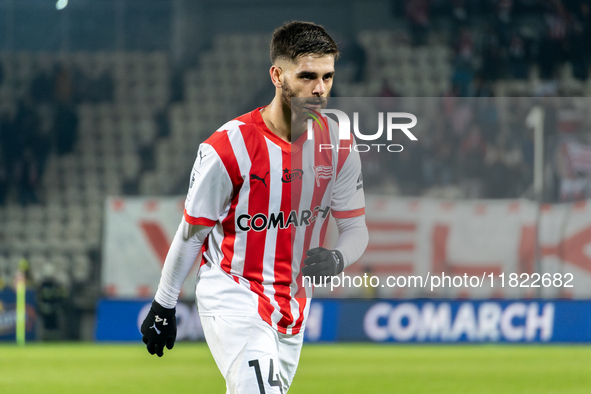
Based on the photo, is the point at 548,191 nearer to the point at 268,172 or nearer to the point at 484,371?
the point at 484,371

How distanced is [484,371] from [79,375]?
14.2 feet

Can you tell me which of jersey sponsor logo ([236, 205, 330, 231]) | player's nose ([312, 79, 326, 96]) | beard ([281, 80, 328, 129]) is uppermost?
player's nose ([312, 79, 326, 96])

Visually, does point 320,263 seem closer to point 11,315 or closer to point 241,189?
point 241,189

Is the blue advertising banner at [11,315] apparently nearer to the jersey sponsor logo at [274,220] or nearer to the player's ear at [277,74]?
the jersey sponsor logo at [274,220]

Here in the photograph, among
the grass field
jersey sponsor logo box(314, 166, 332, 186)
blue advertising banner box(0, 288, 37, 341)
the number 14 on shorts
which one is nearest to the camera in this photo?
the number 14 on shorts

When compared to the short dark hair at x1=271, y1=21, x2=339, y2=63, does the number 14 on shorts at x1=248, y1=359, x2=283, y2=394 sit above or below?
below

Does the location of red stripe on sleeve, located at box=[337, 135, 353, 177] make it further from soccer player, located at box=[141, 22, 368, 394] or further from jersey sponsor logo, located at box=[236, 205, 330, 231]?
jersey sponsor logo, located at box=[236, 205, 330, 231]

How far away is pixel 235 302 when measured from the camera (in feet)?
10.5

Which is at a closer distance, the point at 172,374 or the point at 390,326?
the point at 172,374

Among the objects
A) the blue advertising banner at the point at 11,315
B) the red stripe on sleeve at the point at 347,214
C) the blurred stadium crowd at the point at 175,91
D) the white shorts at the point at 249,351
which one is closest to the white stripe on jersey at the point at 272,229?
the white shorts at the point at 249,351

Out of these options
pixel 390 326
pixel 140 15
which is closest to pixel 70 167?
pixel 140 15

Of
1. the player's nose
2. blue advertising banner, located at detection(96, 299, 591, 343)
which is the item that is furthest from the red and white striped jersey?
blue advertising banner, located at detection(96, 299, 591, 343)

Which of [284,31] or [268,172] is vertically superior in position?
[284,31]

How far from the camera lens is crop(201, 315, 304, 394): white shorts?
304 cm
